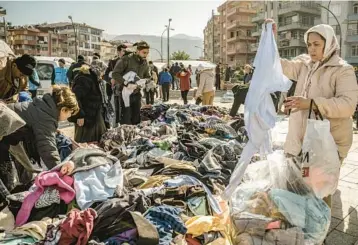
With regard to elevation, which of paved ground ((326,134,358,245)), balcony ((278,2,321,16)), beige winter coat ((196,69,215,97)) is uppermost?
balcony ((278,2,321,16))

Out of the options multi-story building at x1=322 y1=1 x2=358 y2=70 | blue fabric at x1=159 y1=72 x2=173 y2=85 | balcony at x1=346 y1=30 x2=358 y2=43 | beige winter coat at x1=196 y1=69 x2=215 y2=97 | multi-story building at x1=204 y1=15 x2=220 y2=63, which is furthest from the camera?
multi-story building at x1=204 y1=15 x2=220 y2=63

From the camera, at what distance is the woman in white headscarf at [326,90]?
8.69 feet

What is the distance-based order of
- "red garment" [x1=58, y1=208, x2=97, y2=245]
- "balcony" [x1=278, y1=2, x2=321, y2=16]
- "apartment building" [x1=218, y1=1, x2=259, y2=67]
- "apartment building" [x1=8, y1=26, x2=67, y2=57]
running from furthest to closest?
"apartment building" [x1=8, y1=26, x2=67, y2=57] < "apartment building" [x1=218, y1=1, x2=259, y2=67] < "balcony" [x1=278, y1=2, x2=321, y2=16] < "red garment" [x1=58, y1=208, x2=97, y2=245]

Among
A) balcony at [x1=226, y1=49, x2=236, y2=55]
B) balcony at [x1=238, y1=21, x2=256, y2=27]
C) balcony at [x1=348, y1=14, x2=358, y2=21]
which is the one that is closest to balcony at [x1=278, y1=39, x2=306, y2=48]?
balcony at [x1=348, y1=14, x2=358, y2=21]

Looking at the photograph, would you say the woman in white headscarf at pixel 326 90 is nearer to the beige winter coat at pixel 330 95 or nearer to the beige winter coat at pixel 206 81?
the beige winter coat at pixel 330 95

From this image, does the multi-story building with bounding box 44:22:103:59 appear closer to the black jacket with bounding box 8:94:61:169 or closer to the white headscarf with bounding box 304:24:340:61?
the black jacket with bounding box 8:94:61:169

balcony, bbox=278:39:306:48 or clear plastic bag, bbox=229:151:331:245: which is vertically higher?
balcony, bbox=278:39:306:48

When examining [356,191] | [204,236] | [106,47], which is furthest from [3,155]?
[106,47]

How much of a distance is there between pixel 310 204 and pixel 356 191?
165 centimetres

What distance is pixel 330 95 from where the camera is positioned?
9.03 ft

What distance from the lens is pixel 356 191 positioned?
3.90 meters

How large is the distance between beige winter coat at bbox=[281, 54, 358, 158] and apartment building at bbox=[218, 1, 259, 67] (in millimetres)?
64308

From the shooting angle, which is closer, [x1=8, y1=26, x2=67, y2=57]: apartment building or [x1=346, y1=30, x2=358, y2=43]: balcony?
[x1=346, y1=30, x2=358, y2=43]: balcony

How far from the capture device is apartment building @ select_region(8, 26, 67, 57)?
86750 mm
